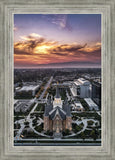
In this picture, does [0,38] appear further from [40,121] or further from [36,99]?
[36,99]

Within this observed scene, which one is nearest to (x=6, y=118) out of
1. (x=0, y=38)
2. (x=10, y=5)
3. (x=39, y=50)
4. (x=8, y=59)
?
(x=8, y=59)

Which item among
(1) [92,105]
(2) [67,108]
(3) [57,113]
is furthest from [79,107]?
(3) [57,113]

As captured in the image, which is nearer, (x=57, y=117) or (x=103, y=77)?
(x=103, y=77)

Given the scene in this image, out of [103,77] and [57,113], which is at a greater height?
[103,77]

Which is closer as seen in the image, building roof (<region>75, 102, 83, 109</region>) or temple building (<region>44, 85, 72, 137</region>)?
temple building (<region>44, 85, 72, 137</region>)

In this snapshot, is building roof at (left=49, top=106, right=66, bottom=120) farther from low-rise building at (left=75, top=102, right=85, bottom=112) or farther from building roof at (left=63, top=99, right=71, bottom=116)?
low-rise building at (left=75, top=102, right=85, bottom=112)

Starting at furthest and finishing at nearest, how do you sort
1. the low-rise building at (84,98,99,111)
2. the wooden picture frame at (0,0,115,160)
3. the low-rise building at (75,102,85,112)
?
the low-rise building at (75,102,85,112), the low-rise building at (84,98,99,111), the wooden picture frame at (0,0,115,160)

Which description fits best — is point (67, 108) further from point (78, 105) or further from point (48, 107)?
point (78, 105)

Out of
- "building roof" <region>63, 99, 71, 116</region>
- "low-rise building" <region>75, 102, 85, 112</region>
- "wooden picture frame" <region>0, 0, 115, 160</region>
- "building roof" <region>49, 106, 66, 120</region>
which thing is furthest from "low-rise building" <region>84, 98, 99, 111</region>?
"wooden picture frame" <region>0, 0, 115, 160</region>
